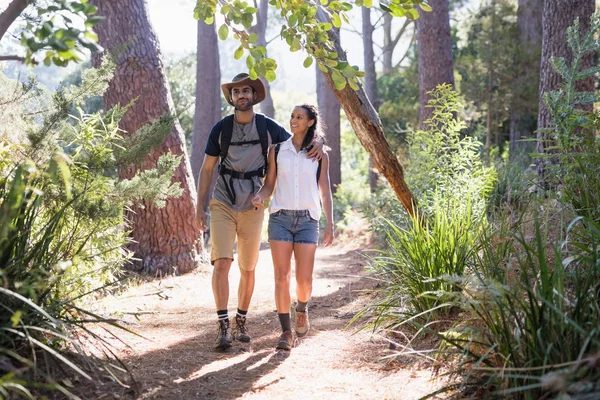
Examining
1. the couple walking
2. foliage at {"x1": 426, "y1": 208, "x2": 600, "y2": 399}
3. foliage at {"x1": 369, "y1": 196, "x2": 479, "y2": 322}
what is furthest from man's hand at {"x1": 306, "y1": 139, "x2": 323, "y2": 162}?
foliage at {"x1": 426, "y1": 208, "x2": 600, "y2": 399}

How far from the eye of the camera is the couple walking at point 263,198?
5.26 meters

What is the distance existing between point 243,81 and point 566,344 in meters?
3.52

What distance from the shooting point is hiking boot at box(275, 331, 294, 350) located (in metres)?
5.12

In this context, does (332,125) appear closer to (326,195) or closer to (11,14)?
(326,195)

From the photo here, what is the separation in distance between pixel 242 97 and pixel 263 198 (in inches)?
36.5

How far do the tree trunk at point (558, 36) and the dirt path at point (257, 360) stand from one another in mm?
4313

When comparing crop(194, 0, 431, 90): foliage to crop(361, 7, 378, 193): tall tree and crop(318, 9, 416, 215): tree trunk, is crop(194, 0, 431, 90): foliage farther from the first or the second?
crop(361, 7, 378, 193): tall tree

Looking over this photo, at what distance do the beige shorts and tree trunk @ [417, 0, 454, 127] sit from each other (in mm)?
6941

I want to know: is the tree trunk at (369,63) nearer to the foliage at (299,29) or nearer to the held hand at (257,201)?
the held hand at (257,201)

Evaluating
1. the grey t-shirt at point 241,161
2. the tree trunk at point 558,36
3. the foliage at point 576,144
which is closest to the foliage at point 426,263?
the foliage at point 576,144

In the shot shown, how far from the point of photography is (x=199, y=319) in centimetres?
655

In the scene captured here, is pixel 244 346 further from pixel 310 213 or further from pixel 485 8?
pixel 485 8

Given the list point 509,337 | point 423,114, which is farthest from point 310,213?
point 423,114

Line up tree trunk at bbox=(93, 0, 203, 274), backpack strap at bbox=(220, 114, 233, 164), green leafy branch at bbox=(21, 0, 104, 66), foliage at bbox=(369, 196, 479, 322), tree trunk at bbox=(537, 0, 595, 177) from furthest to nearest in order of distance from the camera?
tree trunk at bbox=(537, 0, 595, 177) < tree trunk at bbox=(93, 0, 203, 274) < backpack strap at bbox=(220, 114, 233, 164) < foliage at bbox=(369, 196, 479, 322) < green leafy branch at bbox=(21, 0, 104, 66)
